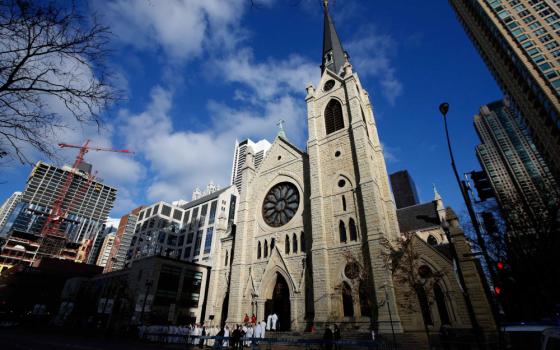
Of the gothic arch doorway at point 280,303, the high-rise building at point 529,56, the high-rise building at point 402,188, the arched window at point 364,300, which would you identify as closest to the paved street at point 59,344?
the gothic arch doorway at point 280,303

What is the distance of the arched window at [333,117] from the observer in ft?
88.5

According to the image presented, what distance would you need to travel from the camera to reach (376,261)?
59.4ft

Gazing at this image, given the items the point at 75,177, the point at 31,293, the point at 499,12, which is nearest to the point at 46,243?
the point at 75,177

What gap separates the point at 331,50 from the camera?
123ft

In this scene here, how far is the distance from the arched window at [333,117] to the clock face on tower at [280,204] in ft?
23.8

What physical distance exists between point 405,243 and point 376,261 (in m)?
2.43

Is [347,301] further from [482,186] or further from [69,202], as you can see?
[69,202]

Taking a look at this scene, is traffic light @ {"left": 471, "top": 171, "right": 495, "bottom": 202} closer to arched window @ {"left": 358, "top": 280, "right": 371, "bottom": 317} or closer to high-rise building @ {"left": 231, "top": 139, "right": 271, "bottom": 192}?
arched window @ {"left": 358, "top": 280, "right": 371, "bottom": 317}

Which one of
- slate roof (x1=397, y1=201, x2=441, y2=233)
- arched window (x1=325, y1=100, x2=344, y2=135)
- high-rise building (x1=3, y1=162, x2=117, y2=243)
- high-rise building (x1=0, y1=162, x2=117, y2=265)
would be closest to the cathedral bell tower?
arched window (x1=325, y1=100, x2=344, y2=135)

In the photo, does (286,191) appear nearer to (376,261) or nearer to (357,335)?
(376,261)

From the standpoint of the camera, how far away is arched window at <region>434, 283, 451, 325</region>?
56.6 feet

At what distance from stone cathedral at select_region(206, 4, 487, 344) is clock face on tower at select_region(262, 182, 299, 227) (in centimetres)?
10

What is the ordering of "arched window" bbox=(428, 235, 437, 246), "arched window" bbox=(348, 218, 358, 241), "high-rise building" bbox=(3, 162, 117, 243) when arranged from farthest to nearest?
1. "high-rise building" bbox=(3, 162, 117, 243)
2. "arched window" bbox=(428, 235, 437, 246)
3. "arched window" bbox=(348, 218, 358, 241)

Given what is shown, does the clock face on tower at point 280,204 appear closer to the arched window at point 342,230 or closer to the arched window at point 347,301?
the arched window at point 342,230
